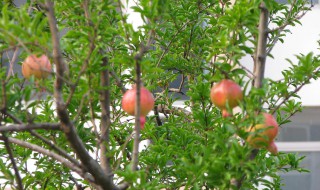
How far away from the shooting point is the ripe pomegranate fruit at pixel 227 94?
1.33 m

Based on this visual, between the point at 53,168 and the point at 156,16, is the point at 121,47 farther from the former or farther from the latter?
the point at 156,16

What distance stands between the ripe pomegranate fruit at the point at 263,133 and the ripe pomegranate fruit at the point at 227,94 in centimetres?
8

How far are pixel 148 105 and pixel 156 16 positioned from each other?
0.75 ft

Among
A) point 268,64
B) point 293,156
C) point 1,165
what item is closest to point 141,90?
point 1,165

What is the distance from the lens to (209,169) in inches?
59.6

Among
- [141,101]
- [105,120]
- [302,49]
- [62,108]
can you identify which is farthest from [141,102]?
[302,49]

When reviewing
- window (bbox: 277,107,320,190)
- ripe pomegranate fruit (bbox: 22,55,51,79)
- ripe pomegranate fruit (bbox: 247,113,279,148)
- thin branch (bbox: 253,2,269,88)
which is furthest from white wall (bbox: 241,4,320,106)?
ripe pomegranate fruit (bbox: 22,55,51,79)

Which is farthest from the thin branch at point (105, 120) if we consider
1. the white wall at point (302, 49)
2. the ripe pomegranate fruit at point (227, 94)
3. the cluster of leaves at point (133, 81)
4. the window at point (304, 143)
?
the window at point (304, 143)

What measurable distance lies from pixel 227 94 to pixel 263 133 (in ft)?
0.44

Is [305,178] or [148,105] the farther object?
[305,178]

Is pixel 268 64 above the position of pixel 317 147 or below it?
above

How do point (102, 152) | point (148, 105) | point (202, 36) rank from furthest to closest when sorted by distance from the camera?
1. point (202, 36)
2. point (102, 152)
3. point (148, 105)

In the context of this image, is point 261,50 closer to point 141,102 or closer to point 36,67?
point 141,102

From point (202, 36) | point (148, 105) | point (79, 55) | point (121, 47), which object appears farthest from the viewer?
point (202, 36)
